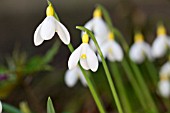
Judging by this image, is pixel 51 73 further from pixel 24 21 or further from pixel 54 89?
pixel 24 21

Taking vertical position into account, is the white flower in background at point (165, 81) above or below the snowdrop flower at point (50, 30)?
below

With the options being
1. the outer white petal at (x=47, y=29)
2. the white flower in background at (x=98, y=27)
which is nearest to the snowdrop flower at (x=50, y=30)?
the outer white petal at (x=47, y=29)

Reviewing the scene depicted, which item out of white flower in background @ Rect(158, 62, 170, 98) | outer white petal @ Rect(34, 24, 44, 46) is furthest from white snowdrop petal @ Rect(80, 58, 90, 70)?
white flower in background @ Rect(158, 62, 170, 98)

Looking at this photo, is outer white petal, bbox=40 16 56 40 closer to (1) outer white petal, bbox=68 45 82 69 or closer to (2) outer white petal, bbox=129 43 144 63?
(1) outer white petal, bbox=68 45 82 69

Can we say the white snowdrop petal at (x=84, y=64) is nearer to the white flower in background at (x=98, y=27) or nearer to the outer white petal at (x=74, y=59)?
the outer white petal at (x=74, y=59)

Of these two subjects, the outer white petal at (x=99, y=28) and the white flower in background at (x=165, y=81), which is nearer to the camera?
the outer white petal at (x=99, y=28)

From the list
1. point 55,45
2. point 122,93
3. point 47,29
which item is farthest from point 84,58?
point 55,45
